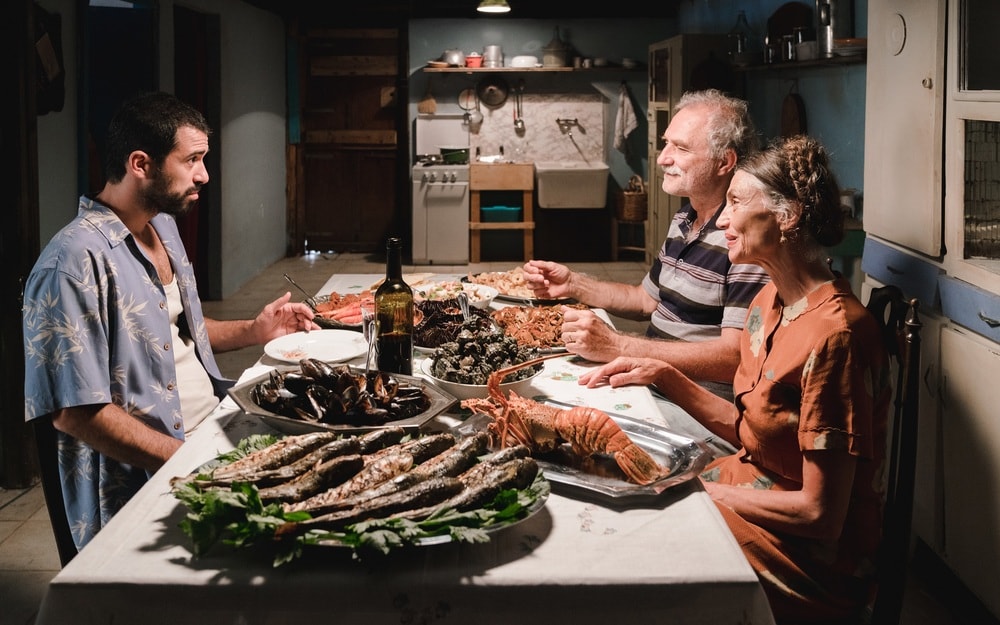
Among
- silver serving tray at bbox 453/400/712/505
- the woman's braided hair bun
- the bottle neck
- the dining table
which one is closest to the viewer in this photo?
the dining table

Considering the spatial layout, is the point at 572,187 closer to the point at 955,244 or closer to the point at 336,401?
the point at 955,244

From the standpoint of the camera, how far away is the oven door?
32.0 feet

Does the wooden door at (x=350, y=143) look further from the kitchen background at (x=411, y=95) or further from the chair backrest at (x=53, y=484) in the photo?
the chair backrest at (x=53, y=484)

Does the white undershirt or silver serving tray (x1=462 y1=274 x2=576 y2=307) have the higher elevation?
silver serving tray (x1=462 y1=274 x2=576 y2=307)

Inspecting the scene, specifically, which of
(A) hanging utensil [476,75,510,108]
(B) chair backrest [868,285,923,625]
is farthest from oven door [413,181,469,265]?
(B) chair backrest [868,285,923,625]

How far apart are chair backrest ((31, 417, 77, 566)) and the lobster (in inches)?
36.8

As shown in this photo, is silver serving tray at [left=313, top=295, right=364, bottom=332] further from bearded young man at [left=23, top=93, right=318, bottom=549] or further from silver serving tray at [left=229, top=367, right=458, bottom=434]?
silver serving tray at [left=229, top=367, right=458, bottom=434]

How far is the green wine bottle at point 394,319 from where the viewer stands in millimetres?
2287

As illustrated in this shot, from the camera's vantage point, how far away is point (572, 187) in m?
9.80

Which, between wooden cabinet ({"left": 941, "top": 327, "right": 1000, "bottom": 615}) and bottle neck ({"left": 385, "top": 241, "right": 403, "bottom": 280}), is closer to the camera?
bottle neck ({"left": 385, "top": 241, "right": 403, "bottom": 280})

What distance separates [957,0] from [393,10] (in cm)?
802

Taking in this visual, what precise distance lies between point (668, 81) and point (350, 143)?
3699 mm

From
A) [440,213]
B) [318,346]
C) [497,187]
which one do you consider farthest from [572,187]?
[318,346]

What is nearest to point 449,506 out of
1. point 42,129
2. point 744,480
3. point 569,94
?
point 744,480
